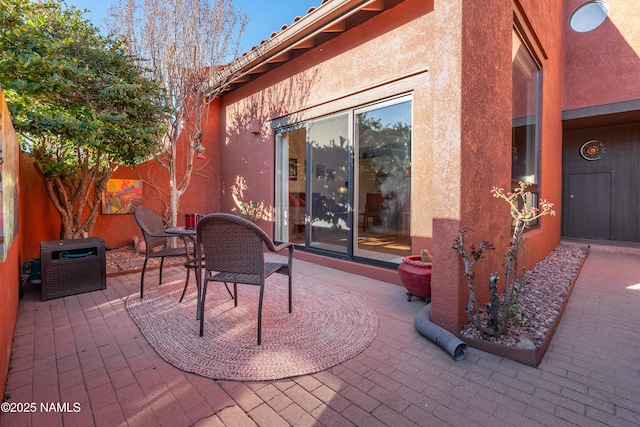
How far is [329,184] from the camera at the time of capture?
205 inches

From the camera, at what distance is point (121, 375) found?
1.97 meters

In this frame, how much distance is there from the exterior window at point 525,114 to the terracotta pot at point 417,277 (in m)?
2.03

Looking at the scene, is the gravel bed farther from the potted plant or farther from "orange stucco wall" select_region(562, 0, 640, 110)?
"orange stucco wall" select_region(562, 0, 640, 110)

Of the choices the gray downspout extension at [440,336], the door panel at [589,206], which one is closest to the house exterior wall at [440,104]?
the gray downspout extension at [440,336]

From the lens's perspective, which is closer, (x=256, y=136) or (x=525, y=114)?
(x=525, y=114)

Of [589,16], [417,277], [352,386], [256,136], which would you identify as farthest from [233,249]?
[589,16]

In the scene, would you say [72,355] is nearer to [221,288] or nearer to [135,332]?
[135,332]

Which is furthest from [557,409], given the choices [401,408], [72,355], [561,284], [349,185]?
[349,185]

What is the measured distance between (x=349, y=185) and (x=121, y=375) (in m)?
3.58

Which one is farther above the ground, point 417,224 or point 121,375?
point 417,224

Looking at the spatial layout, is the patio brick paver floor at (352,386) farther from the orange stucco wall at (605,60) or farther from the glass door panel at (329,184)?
the orange stucco wall at (605,60)

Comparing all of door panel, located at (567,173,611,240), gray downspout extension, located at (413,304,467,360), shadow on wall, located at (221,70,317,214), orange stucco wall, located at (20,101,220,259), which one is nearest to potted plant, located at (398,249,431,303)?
gray downspout extension, located at (413,304,467,360)

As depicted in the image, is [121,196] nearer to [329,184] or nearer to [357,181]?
[329,184]

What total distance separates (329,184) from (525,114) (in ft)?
10.6
